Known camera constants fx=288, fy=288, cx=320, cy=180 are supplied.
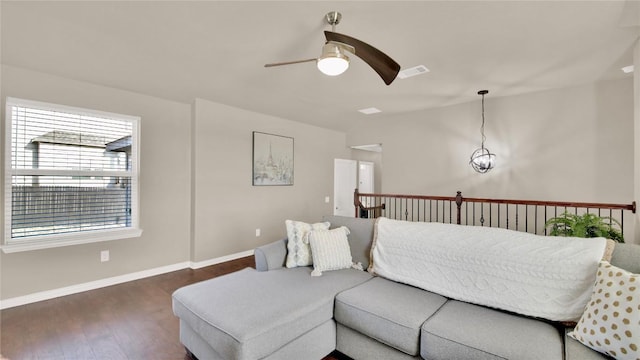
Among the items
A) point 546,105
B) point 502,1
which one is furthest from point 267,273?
point 546,105

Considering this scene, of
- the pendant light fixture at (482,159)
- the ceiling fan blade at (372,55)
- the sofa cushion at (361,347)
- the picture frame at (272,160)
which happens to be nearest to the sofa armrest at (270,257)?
the sofa cushion at (361,347)

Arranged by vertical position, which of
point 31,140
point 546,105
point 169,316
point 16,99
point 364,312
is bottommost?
point 169,316

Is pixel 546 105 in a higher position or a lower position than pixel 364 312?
higher

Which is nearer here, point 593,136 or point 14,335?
point 14,335

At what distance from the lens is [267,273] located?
8.11 ft

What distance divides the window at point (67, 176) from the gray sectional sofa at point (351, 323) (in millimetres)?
2162

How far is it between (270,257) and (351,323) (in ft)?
3.18

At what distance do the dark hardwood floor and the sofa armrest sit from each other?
86 centimetres

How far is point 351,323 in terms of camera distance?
78.2 inches

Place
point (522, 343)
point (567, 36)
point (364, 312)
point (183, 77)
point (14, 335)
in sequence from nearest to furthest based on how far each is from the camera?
point (522, 343) → point (364, 312) → point (14, 335) → point (567, 36) → point (183, 77)

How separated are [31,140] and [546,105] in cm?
644

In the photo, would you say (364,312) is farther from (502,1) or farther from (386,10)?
(502,1)

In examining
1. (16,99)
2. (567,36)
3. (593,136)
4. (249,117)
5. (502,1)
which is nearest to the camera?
(502,1)

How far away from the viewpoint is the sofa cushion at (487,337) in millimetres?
1475
